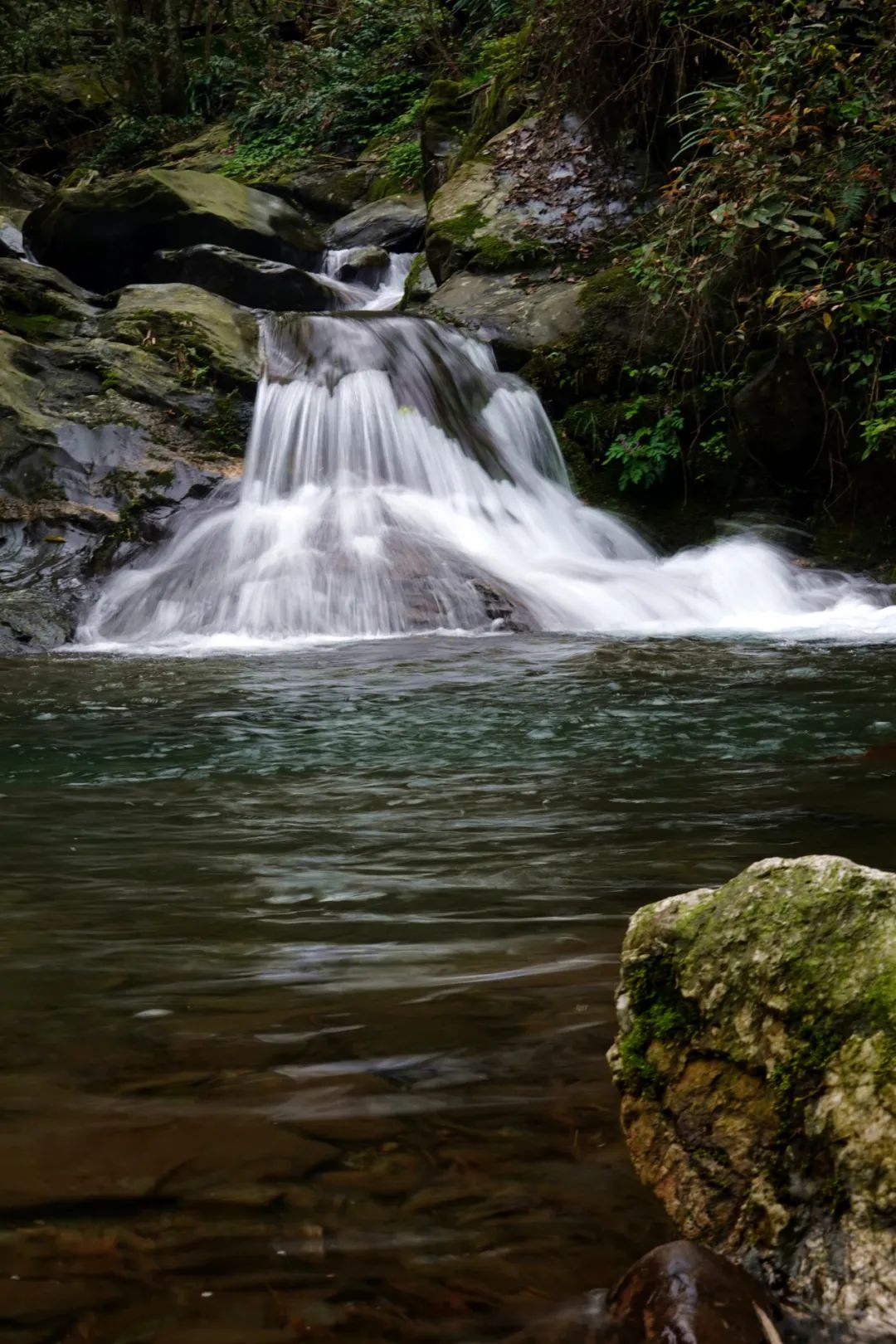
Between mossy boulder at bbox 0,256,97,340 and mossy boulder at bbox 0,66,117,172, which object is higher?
mossy boulder at bbox 0,66,117,172

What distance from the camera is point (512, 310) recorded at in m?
12.7

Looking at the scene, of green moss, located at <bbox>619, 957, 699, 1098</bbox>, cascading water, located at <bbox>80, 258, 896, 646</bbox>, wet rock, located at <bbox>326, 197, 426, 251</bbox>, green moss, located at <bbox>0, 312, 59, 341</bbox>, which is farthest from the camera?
wet rock, located at <bbox>326, 197, 426, 251</bbox>

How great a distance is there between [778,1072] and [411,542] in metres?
8.57

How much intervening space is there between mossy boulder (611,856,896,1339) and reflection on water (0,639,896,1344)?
0.12 meters

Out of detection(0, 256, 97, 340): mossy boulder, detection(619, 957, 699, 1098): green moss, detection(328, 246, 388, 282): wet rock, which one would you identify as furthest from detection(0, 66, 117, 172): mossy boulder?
detection(619, 957, 699, 1098): green moss

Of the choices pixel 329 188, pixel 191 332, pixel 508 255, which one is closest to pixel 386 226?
pixel 329 188

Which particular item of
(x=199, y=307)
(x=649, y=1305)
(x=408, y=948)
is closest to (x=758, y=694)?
(x=408, y=948)

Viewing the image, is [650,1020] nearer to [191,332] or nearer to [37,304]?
Answer: [191,332]

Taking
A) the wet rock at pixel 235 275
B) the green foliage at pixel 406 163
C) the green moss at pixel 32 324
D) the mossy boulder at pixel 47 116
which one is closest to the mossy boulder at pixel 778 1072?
the green moss at pixel 32 324

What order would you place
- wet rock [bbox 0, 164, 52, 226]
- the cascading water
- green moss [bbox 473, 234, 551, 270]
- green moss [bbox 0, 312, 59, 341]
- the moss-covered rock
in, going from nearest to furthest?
the cascading water
the moss-covered rock
green moss [bbox 0, 312, 59, 341]
green moss [bbox 473, 234, 551, 270]
wet rock [bbox 0, 164, 52, 226]

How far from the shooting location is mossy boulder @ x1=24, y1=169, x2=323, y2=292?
14.8 m

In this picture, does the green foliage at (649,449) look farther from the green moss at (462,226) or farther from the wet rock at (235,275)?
the wet rock at (235,275)

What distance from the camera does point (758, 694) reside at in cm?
568

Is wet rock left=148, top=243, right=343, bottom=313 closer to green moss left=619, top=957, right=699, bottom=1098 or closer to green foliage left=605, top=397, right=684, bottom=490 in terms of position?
green foliage left=605, top=397, right=684, bottom=490
